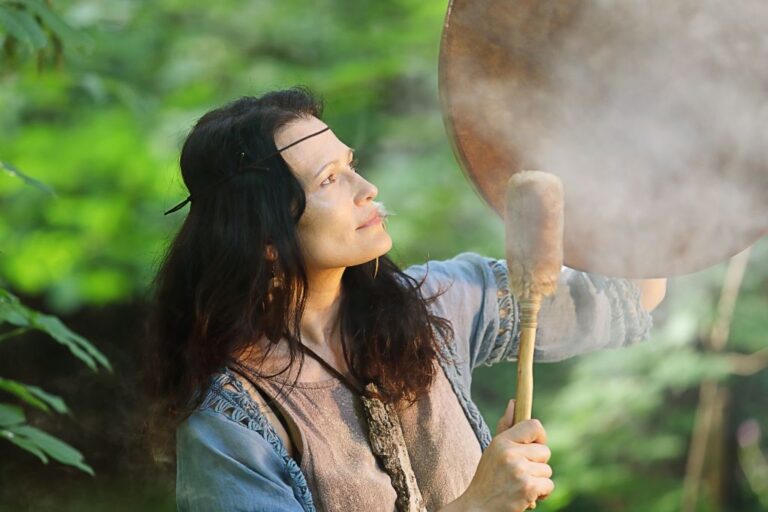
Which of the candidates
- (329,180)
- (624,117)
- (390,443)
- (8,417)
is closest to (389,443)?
(390,443)

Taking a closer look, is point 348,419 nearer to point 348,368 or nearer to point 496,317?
point 348,368

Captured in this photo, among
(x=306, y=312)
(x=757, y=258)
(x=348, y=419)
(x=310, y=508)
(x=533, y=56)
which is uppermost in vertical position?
(x=757, y=258)

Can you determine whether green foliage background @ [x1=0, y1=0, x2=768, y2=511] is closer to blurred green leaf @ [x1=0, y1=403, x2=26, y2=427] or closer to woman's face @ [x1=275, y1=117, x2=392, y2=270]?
blurred green leaf @ [x1=0, y1=403, x2=26, y2=427]

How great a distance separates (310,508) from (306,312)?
0.30 m

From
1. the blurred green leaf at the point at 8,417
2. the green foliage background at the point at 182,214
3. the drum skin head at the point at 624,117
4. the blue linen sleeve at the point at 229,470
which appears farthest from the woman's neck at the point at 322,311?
the green foliage background at the point at 182,214

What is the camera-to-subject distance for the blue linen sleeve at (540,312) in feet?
5.72

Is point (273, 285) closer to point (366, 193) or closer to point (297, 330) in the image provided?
point (297, 330)

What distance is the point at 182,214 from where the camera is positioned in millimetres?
2928

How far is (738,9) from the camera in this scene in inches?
55.8

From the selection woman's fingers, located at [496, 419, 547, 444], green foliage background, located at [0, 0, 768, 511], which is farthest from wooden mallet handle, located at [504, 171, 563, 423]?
green foliage background, located at [0, 0, 768, 511]

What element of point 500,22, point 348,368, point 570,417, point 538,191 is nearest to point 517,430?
point 538,191

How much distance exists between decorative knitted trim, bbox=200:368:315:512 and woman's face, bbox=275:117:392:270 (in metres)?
0.22

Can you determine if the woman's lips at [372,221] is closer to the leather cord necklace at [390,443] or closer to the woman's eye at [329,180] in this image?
the woman's eye at [329,180]

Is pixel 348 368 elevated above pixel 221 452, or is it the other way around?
pixel 348 368
